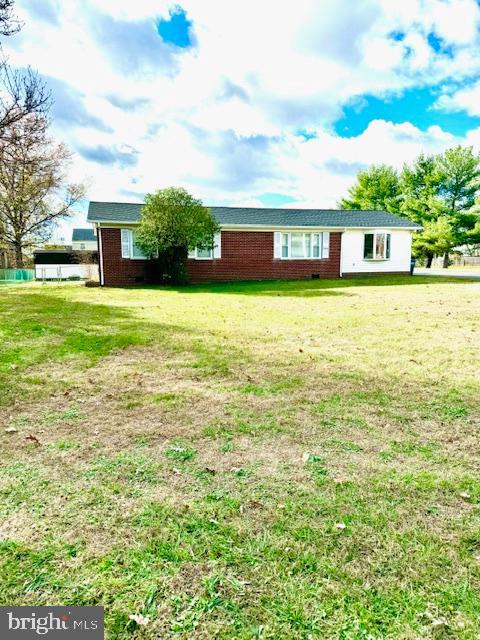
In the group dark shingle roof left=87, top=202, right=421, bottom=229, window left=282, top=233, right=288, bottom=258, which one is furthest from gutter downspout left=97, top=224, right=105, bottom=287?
window left=282, top=233, right=288, bottom=258

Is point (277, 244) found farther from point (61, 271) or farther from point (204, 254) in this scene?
point (61, 271)

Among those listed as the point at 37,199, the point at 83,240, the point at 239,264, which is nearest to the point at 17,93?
the point at 239,264

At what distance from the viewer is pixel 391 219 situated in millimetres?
22391

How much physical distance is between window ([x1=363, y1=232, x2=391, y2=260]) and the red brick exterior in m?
1.97

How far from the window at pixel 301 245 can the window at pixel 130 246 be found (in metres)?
7.02

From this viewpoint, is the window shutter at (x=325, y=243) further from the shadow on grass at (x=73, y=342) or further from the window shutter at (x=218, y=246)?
the shadow on grass at (x=73, y=342)

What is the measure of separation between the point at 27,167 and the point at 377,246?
18213mm

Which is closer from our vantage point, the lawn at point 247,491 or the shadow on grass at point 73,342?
the lawn at point 247,491

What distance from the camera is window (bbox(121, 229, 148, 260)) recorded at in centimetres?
1750

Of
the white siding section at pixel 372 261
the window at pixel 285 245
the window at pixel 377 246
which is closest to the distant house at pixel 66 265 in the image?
the window at pixel 285 245

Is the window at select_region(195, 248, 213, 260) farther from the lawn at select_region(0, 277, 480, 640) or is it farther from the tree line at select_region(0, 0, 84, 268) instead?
the lawn at select_region(0, 277, 480, 640)

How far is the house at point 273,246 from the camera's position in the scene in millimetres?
17578

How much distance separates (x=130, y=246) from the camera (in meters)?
17.6

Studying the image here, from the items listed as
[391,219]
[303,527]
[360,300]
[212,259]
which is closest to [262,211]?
[212,259]
